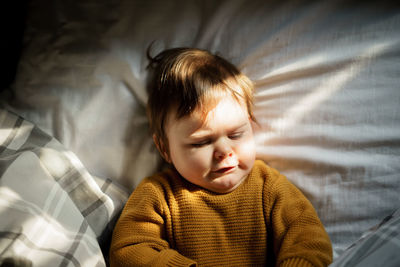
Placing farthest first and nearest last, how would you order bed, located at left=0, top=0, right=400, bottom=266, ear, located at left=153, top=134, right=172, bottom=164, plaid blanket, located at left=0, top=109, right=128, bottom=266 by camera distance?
ear, located at left=153, top=134, right=172, bottom=164 < bed, located at left=0, top=0, right=400, bottom=266 < plaid blanket, located at left=0, top=109, right=128, bottom=266

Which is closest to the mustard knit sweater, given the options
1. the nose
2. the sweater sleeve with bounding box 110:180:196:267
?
the sweater sleeve with bounding box 110:180:196:267

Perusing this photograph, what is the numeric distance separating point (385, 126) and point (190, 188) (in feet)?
1.64

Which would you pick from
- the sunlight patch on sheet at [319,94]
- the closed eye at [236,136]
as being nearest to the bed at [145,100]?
the sunlight patch on sheet at [319,94]

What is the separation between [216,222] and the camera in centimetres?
91

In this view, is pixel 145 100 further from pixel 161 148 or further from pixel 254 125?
pixel 254 125

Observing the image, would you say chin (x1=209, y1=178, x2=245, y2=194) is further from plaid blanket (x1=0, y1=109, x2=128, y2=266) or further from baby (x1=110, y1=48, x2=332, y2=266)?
plaid blanket (x1=0, y1=109, x2=128, y2=266)

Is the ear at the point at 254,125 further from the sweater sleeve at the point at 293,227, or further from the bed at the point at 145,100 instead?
the sweater sleeve at the point at 293,227

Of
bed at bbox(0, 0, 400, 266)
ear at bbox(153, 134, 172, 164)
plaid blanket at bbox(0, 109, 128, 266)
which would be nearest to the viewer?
plaid blanket at bbox(0, 109, 128, 266)

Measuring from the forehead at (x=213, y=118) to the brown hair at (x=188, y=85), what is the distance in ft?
0.03

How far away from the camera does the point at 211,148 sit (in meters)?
0.88

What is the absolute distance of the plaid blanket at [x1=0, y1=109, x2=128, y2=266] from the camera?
0.73 meters

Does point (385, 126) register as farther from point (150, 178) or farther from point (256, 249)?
point (150, 178)

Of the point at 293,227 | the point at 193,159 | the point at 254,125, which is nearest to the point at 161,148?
the point at 193,159

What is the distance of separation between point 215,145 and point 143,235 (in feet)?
0.88
